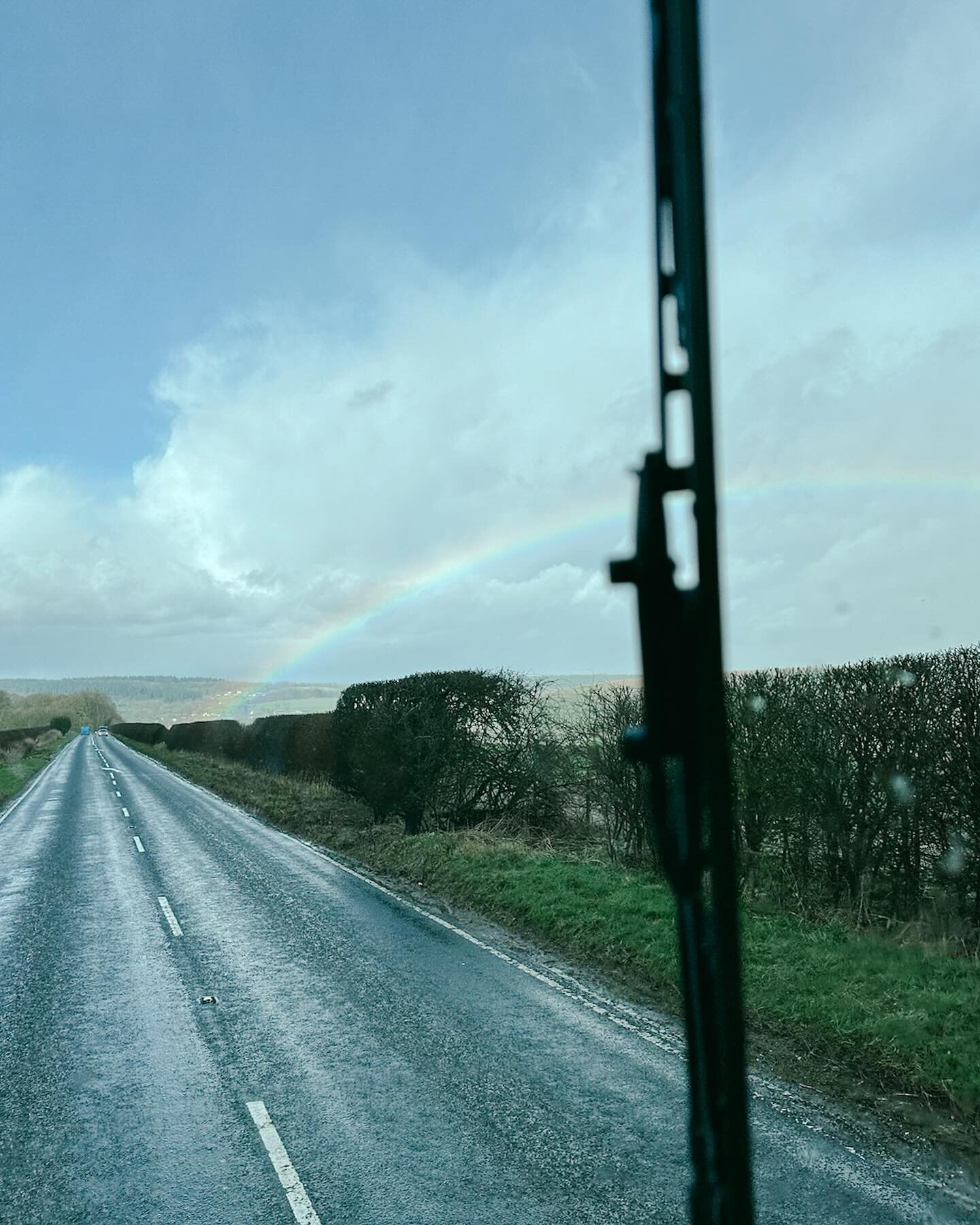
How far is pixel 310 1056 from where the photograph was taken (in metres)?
6.46

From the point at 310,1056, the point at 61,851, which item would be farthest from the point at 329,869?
the point at 310,1056

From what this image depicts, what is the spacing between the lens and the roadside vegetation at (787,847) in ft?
21.3

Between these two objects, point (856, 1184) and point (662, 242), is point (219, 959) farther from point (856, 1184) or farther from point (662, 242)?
point (662, 242)

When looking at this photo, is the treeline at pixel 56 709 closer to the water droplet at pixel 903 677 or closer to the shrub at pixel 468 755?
the shrub at pixel 468 755

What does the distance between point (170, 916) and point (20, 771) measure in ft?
129

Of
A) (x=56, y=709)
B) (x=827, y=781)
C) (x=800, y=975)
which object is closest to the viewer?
(x=800, y=975)

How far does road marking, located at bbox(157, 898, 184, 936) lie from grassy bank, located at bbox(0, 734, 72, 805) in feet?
68.8

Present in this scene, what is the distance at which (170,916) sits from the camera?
37.1 feet

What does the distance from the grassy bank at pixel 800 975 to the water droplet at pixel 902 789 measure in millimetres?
1521

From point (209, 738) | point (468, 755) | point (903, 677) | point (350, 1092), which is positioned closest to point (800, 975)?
point (903, 677)

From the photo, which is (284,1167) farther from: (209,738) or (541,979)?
(209,738)

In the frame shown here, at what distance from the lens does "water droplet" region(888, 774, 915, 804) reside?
364 inches

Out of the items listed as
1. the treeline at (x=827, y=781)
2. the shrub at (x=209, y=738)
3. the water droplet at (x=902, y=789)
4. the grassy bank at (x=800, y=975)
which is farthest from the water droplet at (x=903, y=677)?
the shrub at (x=209, y=738)

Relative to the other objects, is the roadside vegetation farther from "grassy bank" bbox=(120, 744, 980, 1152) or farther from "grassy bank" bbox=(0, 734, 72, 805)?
"grassy bank" bbox=(0, 734, 72, 805)
